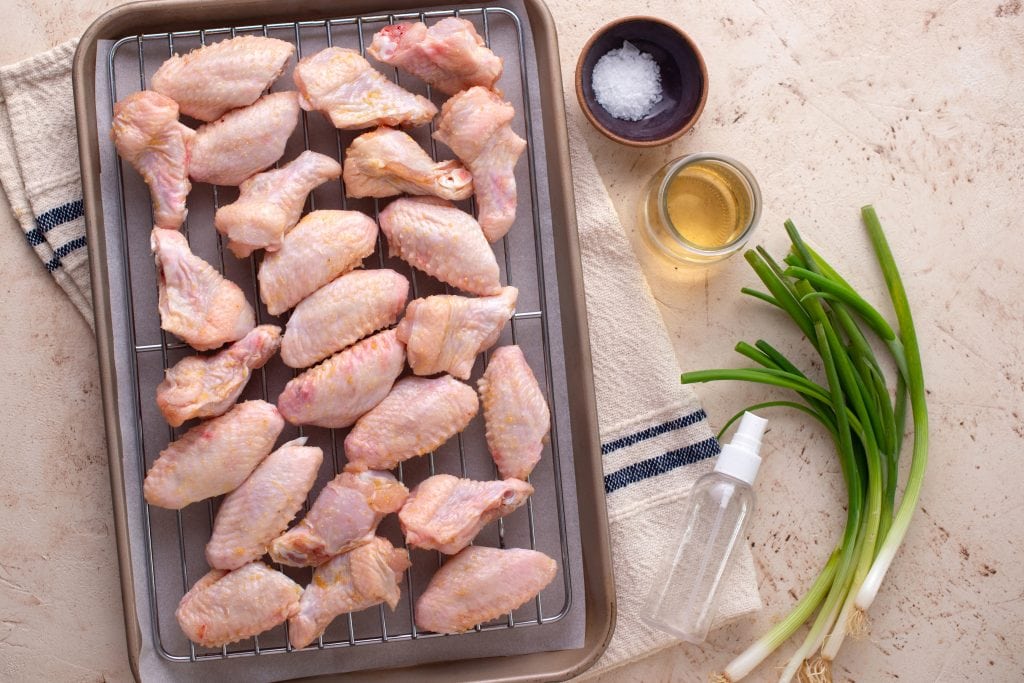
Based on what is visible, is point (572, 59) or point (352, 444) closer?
point (352, 444)

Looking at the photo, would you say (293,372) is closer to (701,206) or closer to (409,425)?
(409,425)

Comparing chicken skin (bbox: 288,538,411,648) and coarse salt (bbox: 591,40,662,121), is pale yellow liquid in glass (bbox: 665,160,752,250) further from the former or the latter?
chicken skin (bbox: 288,538,411,648)

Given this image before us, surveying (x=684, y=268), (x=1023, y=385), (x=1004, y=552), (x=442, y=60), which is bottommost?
(x=1004, y=552)

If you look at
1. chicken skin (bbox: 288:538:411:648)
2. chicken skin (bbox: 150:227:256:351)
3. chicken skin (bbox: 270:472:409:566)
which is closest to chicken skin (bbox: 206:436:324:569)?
chicken skin (bbox: 270:472:409:566)

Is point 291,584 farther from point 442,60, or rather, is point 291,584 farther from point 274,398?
point 442,60

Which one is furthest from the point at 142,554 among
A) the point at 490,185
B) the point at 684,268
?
the point at 684,268
